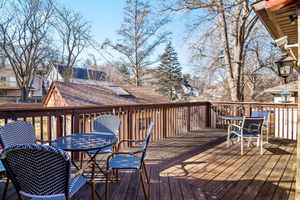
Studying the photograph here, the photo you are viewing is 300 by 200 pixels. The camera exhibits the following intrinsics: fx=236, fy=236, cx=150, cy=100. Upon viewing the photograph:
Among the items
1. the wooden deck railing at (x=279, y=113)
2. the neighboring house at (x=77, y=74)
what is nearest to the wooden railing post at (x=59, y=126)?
the wooden deck railing at (x=279, y=113)

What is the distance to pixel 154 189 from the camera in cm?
303

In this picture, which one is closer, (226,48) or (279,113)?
(279,113)

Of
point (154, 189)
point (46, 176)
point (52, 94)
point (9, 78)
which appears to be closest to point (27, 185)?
point (46, 176)

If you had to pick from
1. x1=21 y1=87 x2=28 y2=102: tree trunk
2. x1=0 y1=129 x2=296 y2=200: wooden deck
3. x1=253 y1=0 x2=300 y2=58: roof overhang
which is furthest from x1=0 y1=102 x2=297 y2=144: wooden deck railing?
x1=21 y1=87 x2=28 y2=102: tree trunk

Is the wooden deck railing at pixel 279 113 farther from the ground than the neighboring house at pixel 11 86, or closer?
closer

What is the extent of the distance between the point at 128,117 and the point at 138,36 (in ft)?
44.1

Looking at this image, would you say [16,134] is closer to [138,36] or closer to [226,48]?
[226,48]

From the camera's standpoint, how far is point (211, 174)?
359 centimetres

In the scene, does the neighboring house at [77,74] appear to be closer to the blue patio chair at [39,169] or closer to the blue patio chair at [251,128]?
the blue patio chair at [251,128]

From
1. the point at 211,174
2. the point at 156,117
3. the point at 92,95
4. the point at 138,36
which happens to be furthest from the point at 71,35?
the point at 211,174

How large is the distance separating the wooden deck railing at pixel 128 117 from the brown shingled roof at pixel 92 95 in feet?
16.5

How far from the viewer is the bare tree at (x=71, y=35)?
19.2 meters

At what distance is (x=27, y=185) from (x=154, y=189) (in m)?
1.68

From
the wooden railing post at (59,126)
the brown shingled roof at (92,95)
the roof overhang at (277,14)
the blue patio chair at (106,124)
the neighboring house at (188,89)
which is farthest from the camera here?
the neighboring house at (188,89)
